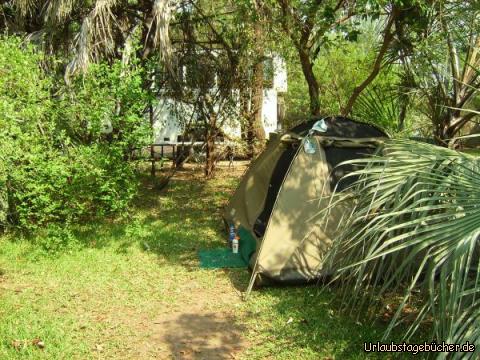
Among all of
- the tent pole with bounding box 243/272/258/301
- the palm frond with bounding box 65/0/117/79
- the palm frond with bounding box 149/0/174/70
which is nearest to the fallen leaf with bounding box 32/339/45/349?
the tent pole with bounding box 243/272/258/301

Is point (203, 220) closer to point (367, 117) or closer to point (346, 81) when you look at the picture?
point (367, 117)

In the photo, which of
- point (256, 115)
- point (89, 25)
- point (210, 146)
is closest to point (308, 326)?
point (89, 25)

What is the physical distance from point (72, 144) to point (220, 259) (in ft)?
8.24

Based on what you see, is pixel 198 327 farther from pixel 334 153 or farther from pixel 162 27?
pixel 162 27

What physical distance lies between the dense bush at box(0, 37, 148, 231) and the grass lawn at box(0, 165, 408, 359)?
55 cm

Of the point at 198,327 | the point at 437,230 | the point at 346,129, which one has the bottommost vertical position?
the point at 198,327

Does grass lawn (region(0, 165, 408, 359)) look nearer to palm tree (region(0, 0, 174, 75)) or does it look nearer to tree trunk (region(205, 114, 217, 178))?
palm tree (region(0, 0, 174, 75))

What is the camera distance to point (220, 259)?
19.2ft

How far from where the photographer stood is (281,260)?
192 inches

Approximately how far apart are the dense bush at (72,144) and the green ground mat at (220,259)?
1357 mm

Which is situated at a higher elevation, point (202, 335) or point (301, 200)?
point (301, 200)

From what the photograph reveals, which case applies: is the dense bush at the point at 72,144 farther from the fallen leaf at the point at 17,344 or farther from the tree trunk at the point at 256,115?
the tree trunk at the point at 256,115

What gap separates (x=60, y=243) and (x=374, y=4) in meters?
5.05

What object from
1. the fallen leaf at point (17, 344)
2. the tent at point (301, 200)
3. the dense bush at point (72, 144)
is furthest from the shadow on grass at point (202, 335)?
the dense bush at point (72, 144)
